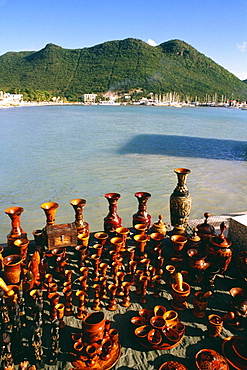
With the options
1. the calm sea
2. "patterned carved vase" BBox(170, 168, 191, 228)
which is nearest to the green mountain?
the calm sea

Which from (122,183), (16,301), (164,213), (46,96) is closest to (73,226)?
(16,301)

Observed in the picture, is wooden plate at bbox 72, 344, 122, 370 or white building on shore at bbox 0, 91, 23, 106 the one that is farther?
white building on shore at bbox 0, 91, 23, 106

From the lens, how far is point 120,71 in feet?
441

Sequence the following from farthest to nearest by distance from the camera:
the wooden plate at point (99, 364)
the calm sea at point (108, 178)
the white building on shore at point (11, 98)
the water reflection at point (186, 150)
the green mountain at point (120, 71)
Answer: the green mountain at point (120, 71) → the white building on shore at point (11, 98) → the water reflection at point (186, 150) → the calm sea at point (108, 178) → the wooden plate at point (99, 364)

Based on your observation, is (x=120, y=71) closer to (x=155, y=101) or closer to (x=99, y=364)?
(x=155, y=101)

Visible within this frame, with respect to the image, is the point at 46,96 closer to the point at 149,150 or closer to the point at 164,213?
the point at 149,150

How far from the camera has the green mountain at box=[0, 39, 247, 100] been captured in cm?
12762

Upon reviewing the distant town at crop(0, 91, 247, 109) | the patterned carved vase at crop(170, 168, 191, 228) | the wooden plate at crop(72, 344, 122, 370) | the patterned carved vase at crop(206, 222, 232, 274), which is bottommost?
the wooden plate at crop(72, 344, 122, 370)

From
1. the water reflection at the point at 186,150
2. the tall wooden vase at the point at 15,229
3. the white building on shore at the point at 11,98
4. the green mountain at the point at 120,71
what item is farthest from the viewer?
the green mountain at the point at 120,71

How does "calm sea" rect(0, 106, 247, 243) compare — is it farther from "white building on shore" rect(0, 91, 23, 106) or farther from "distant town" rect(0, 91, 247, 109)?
"distant town" rect(0, 91, 247, 109)

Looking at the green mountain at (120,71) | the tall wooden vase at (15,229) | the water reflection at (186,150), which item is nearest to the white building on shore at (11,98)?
the green mountain at (120,71)

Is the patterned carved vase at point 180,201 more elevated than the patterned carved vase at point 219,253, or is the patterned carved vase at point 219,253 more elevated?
the patterned carved vase at point 180,201

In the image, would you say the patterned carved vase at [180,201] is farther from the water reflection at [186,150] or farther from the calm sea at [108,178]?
the water reflection at [186,150]

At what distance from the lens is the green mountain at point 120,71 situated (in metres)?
128
